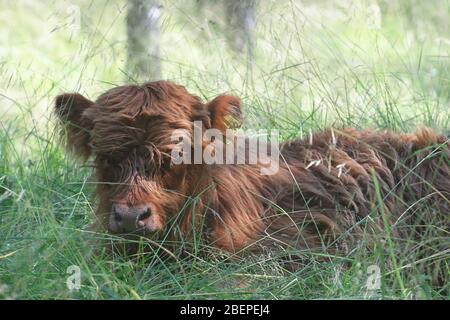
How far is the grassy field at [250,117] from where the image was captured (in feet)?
13.1

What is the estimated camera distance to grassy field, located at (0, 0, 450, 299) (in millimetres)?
3986

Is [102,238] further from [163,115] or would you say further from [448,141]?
[448,141]

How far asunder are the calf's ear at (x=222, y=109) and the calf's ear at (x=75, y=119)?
590mm

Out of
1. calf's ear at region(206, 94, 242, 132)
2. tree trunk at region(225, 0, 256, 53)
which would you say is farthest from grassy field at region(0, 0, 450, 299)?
calf's ear at region(206, 94, 242, 132)

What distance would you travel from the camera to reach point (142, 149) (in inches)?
166

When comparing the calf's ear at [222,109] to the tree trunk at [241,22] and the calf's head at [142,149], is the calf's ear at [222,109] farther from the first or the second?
the tree trunk at [241,22]

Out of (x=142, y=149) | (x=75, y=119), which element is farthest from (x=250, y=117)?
(x=142, y=149)

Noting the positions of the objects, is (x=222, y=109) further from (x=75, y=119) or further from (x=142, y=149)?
(x=75, y=119)

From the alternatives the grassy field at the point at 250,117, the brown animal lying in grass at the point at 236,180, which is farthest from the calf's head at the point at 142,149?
the grassy field at the point at 250,117

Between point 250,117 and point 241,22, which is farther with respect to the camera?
point 241,22

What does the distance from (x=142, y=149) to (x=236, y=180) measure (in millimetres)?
603

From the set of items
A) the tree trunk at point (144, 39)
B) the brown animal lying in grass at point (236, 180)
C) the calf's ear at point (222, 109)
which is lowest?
the brown animal lying in grass at point (236, 180)
